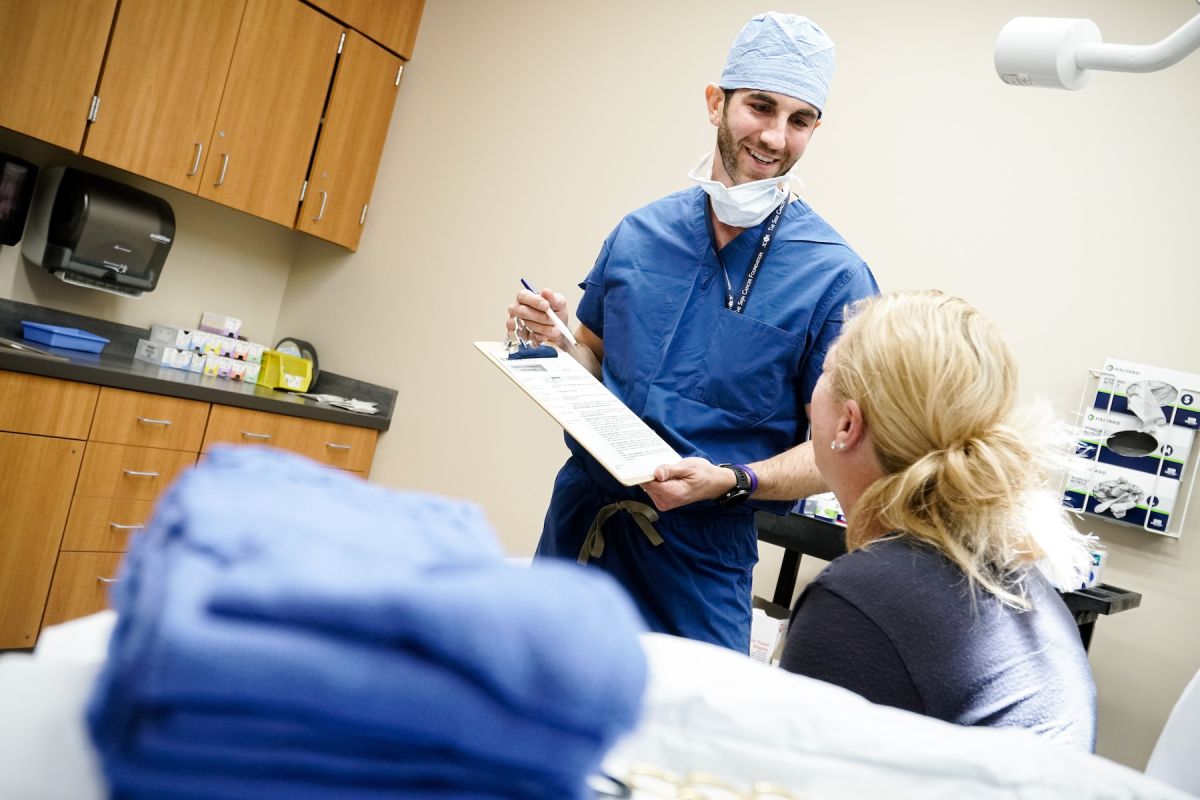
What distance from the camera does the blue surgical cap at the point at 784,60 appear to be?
6.13 feet

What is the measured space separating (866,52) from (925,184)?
0.51m

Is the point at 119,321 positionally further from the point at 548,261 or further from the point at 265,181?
the point at 548,261

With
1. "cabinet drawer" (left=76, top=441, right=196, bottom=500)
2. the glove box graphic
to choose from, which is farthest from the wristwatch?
"cabinet drawer" (left=76, top=441, right=196, bottom=500)

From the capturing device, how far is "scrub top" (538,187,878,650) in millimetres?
1689

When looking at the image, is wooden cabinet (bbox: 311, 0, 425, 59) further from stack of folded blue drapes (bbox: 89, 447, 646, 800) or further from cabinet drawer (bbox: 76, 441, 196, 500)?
stack of folded blue drapes (bbox: 89, 447, 646, 800)

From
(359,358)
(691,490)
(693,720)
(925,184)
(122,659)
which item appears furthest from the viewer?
(359,358)

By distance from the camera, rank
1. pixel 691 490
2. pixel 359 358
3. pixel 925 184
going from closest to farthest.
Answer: pixel 691 490 < pixel 925 184 < pixel 359 358

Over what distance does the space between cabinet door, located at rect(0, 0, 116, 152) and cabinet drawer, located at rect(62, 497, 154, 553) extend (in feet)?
3.94

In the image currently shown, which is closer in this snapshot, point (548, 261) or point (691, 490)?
point (691, 490)

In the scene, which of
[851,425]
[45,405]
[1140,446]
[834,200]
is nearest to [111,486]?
[45,405]

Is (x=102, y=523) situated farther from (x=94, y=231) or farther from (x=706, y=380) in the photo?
(x=706, y=380)

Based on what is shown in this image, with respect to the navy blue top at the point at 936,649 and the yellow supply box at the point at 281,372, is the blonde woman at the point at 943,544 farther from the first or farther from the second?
the yellow supply box at the point at 281,372

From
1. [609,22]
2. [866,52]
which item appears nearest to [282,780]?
[866,52]

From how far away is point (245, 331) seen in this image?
14.6 feet
